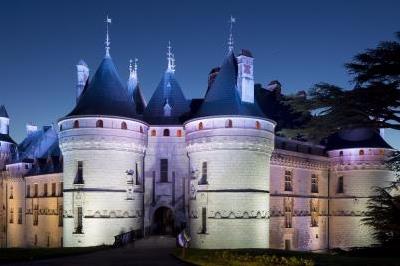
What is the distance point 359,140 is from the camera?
140 feet

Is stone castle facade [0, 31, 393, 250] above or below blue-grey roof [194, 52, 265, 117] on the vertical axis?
below

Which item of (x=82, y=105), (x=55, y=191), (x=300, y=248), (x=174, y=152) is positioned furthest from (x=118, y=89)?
(x=300, y=248)

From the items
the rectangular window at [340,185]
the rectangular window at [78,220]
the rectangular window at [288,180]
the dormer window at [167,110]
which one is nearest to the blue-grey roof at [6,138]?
the dormer window at [167,110]

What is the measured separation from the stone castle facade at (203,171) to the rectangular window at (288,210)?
0.10 metres

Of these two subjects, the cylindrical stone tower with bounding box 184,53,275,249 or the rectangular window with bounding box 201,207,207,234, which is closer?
the cylindrical stone tower with bounding box 184,53,275,249

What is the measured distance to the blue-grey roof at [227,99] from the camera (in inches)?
1236

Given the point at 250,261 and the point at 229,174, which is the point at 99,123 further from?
the point at 250,261

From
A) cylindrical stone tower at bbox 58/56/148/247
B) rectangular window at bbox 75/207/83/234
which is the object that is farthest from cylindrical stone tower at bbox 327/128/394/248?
rectangular window at bbox 75/207/83/234

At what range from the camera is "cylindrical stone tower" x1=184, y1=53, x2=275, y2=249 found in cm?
3072

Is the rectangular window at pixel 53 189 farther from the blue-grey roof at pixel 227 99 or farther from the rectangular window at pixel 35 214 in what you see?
the blue-grey roof at pixel 227 99

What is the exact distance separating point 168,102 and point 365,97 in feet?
61.7

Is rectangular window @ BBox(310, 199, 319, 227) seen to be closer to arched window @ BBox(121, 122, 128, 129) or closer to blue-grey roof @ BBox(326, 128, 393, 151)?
blue-grey roof @ BBox(326, 128, 393, 151)

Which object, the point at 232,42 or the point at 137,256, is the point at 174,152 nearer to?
the point at 232,42

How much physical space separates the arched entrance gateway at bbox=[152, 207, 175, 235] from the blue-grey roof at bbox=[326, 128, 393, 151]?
14680mm
